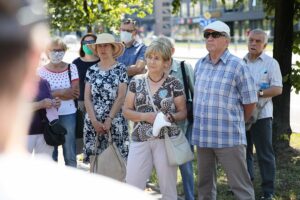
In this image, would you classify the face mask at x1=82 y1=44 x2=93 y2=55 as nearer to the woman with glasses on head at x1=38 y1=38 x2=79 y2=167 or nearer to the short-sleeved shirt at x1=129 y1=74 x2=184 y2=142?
the woman with glasses on head at x1=38 y1=38 x2=79 y2=167

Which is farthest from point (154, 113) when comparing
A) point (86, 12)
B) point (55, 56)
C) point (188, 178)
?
point (86, 12)

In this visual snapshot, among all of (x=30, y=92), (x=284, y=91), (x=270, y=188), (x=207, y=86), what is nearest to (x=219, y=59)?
(x=207, y=86)

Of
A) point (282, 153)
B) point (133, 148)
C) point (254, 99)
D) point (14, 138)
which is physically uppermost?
point (14, 138)

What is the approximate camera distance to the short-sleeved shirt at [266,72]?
215 inches

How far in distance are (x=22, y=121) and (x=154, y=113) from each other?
12.4 feet

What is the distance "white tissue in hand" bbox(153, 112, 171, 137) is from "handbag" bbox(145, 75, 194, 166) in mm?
121

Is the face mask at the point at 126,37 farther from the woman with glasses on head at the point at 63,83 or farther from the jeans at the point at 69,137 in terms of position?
the jeans at the point at 69,137

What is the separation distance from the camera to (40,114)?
553 centimetres

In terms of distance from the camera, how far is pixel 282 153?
293 inches

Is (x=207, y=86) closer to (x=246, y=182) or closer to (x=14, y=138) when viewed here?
(x=246, y=182)

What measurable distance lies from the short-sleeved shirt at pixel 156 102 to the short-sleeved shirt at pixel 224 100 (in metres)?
0.23

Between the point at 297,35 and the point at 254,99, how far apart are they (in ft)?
11.2

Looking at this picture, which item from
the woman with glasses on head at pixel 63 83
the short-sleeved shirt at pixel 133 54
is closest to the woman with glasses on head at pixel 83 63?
the woman with glasses on head at pixel 63 83

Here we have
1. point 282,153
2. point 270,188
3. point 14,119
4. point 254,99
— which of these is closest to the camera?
point 14,119
